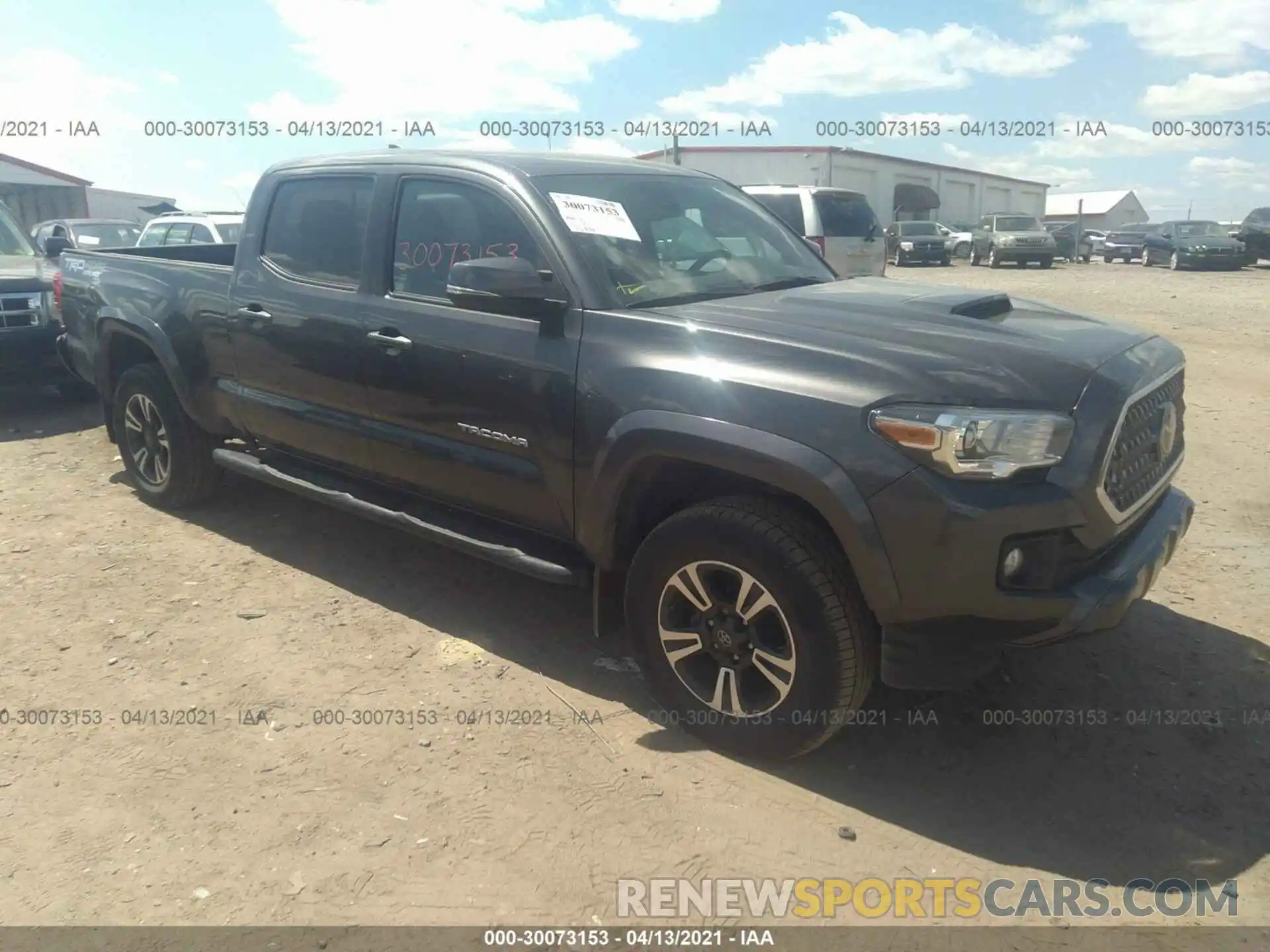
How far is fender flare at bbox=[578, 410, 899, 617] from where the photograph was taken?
2719 millimetres

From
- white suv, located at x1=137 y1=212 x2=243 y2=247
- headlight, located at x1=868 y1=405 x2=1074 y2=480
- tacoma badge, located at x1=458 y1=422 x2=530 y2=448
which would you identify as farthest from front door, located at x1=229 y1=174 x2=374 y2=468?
white suv, located at x1=137 y1=212 x2=243 y2=247

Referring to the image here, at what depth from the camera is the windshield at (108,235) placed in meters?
14.2

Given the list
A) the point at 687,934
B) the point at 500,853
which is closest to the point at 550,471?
the point at 500,853

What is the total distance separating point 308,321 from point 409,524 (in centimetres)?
104

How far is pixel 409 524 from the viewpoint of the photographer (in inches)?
156

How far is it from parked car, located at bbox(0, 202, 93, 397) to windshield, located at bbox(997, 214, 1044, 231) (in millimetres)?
26004

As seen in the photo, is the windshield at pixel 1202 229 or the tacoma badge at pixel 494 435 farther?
the windshield at pixel 1202 229

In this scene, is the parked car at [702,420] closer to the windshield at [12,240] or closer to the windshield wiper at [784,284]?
the windshield wiper at [784,284]

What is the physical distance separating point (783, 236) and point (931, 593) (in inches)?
89.0

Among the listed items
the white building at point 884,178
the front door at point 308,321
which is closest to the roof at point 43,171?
the white building at point 884,178

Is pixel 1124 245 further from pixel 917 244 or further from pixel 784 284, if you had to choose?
pixel 784 284

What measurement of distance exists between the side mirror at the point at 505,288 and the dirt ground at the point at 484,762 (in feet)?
4.63

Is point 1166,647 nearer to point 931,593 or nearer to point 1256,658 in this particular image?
point 1256,658

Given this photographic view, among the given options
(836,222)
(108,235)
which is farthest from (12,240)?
(836,222)
